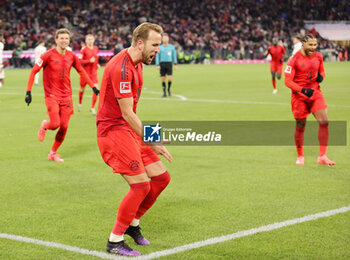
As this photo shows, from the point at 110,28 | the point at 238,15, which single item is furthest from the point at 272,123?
the point at 238,15

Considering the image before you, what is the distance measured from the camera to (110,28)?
52.9 meters

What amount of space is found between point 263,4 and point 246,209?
201ft

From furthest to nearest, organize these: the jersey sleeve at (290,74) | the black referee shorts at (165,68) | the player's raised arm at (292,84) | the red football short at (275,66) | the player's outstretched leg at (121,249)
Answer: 1. the red football short at (275,66)
2. the black referee shorts at (165,68)
3. the jersey sleeve at (290,74)
4. the player's raised arm at (292,84)
5. the player's outstretched leg at (121,249)

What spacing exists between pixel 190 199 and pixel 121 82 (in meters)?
2.82

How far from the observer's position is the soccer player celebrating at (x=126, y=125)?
4.80m

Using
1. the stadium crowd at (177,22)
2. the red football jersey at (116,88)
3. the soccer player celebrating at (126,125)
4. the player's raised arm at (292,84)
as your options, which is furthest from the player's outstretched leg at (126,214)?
the stadium crowd at (177,22)

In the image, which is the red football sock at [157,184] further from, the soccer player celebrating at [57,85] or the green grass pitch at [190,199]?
the soccer player celebrating at [57,85]

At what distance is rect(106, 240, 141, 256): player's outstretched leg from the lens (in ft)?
16.5

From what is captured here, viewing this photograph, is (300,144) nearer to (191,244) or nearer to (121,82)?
(191,244)

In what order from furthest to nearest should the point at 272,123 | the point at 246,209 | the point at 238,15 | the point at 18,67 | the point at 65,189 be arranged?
the point at 238,15, the point at 18,67, the point at 272,123, the point at 65,189, the point at 246,209

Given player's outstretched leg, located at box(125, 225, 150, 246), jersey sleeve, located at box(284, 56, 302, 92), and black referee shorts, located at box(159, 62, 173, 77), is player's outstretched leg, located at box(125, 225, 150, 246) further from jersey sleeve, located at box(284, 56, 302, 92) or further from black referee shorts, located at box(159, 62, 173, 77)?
black referee shorts, located at box(159, 62, 173, 77)

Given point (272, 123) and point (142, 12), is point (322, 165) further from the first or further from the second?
point (142, 12)

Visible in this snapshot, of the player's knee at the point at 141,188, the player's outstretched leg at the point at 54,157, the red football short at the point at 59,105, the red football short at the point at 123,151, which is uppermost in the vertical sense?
the red football short at the point at 123,151

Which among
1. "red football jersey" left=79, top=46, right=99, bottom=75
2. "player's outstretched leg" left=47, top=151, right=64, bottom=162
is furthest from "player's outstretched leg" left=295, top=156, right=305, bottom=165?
"red football jersey" left=79, top=46, right=99, bottom=75
